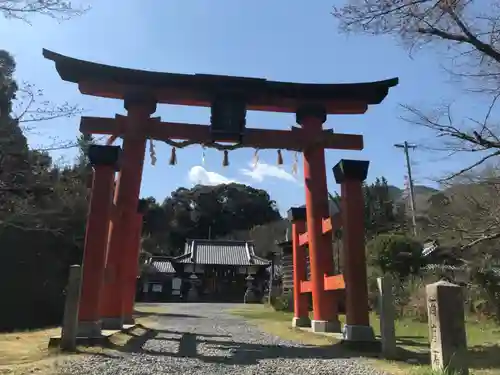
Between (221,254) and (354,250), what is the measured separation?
114 feet

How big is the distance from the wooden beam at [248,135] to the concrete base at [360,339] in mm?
4685

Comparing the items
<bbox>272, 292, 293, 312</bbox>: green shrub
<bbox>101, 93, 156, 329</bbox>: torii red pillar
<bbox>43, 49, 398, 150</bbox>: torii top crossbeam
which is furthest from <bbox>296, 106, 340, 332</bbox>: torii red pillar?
<bbox>272, 292, 293, 312</bbox>: green shrub

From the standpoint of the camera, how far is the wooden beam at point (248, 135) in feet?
36.2

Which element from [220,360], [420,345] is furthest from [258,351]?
[420,345]

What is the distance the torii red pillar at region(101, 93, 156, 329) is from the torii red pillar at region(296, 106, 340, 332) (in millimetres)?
4106

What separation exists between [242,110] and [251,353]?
589cm

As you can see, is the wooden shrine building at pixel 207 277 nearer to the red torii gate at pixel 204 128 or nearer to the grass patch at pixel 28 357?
the red torii gate at pixel 204 128

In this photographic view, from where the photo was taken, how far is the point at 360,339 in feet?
29.7

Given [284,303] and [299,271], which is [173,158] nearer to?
[299,271]

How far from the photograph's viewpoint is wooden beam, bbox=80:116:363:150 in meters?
11.0

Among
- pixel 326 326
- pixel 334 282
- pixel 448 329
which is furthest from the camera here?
pixel 326 326

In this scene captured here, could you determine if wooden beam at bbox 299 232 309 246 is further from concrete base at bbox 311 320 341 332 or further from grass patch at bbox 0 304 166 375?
grass patch at bbox 0 304 166 375

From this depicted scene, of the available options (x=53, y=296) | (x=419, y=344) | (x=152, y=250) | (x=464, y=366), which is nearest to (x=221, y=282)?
(x=152, y=250)

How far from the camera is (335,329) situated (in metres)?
10.9
